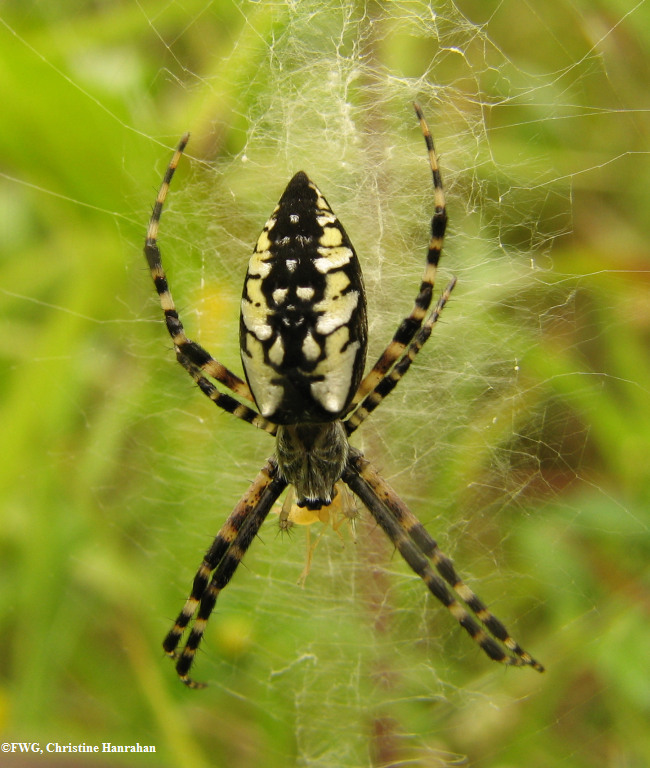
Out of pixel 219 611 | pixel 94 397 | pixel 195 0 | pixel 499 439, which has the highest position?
pixel 195 0

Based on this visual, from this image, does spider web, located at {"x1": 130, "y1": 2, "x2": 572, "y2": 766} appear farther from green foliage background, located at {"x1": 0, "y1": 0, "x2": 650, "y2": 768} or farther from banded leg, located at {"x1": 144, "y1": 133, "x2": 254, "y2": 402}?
banded leg, located at {"x1": 144, "y1": 133, "x2": 254, "y2": 402}

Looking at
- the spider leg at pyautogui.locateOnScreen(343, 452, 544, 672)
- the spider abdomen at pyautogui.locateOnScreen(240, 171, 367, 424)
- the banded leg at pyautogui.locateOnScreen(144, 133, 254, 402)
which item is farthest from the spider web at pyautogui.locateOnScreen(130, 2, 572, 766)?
the spider abdomen at pyautogui.locateOnScreen(240, 171, 367, 424)

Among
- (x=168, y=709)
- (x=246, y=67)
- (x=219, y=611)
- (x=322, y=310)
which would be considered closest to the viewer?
(x=322, y=310)

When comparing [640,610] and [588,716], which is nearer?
[640,610]

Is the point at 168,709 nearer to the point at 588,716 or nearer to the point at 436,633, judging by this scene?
the point at 436,633

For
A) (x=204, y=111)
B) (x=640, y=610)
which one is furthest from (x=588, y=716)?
(x=204, y=111)

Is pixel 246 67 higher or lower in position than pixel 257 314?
higher

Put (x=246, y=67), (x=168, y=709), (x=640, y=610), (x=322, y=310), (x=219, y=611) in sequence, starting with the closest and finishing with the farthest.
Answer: (x=322, y=310), (x=640, y=610), (x=246, y=67), (x=168, y=709), (x=219, y=611)
